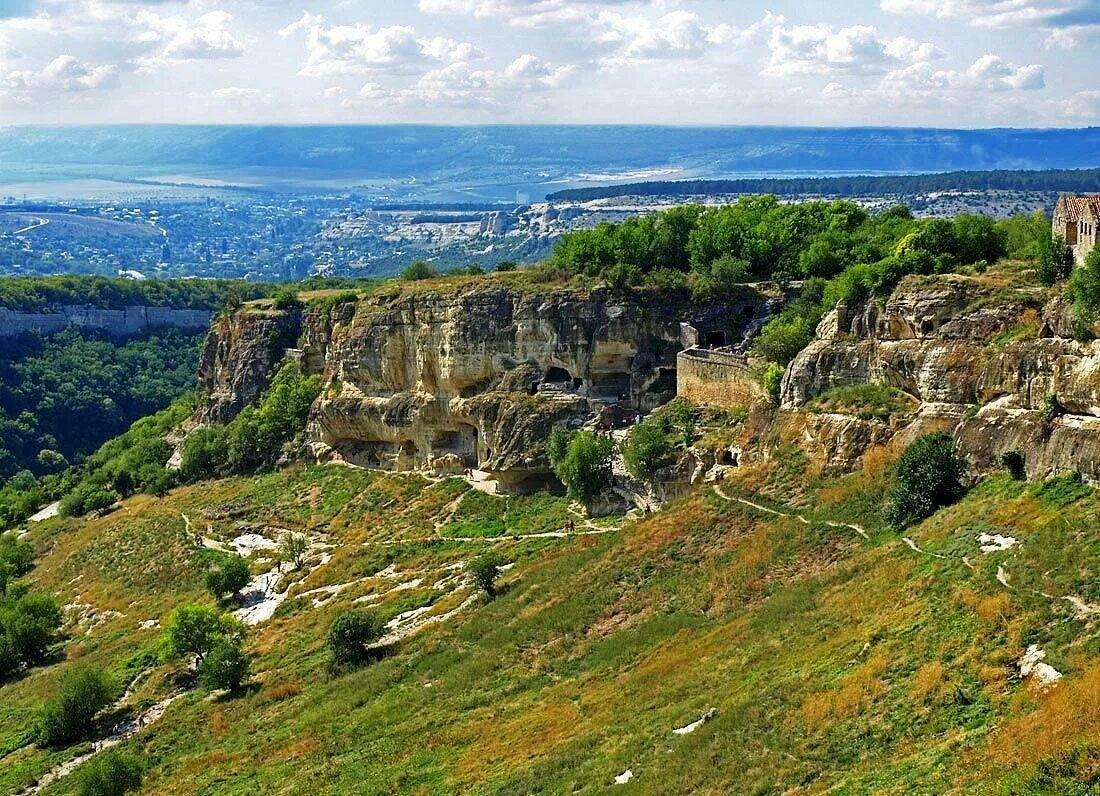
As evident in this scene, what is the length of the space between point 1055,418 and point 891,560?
6.56 meters

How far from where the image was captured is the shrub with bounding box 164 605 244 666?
152 ft

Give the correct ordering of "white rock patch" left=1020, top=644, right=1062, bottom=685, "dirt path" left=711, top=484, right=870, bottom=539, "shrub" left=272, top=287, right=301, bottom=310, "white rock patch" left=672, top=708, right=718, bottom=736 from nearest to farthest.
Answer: "white rock patch" left=1020, top=644, right=1062, bottom=685
"white rock patch" left=672, top=708, right=718, bottom=736
"dirt path" left=711, top=484, right=870, bottom=539
"shrub" left=272, top=287, right=301, bottom=310

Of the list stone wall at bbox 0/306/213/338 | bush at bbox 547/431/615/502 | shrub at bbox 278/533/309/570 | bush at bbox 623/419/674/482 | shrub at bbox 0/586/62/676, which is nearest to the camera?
bush at bbox 623/419/674/482

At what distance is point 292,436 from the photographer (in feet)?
241

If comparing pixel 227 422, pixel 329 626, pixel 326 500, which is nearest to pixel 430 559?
pixel 329 626

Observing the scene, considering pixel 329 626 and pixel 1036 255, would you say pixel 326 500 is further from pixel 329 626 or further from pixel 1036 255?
pixel 1036 255

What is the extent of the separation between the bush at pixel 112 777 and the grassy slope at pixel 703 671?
72cm

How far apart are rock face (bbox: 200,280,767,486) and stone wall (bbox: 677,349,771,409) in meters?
3.32

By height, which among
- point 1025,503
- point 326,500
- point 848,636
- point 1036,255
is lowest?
point 326,500

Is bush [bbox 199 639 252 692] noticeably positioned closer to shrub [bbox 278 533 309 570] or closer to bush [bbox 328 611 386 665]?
bush [bbox 328 611 386 665]

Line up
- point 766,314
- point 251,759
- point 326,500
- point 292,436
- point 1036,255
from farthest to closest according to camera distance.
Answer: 1. point 292,436
2. point 326,500
3. point 766,314
4. point 1036,255
5. point 251,759

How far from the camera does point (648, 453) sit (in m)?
48.3

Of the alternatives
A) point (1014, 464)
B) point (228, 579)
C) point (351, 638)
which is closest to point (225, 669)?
point (351, 638)

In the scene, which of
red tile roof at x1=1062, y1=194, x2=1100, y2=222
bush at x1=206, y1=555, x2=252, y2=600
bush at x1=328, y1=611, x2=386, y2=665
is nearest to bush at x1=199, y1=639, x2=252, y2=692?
bush at x1=328, y1=611, x2=386, y2=665
